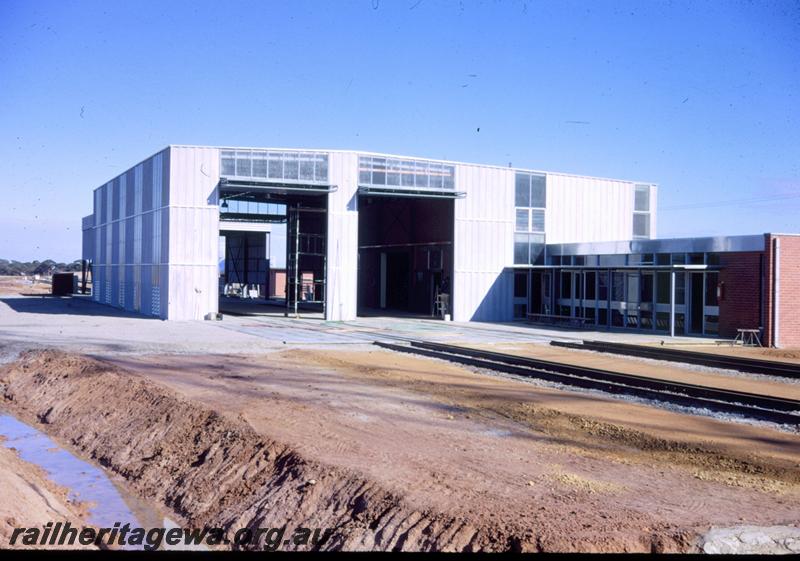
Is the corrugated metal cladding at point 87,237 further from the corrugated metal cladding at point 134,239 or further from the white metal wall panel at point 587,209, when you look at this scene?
the white metal wall panel at point 587,209

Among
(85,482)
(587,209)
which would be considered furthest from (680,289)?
(85,482)

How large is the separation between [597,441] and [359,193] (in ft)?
92.7

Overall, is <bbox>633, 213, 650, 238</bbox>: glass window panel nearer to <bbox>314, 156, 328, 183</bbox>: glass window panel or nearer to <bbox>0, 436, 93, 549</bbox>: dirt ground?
<bbox>314, 156, 328, 183</bbox>: glass window panel

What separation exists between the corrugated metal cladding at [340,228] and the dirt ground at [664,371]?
13.6 meters

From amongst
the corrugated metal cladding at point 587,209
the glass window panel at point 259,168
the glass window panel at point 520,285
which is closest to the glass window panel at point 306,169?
the glass window panel at point 259,168

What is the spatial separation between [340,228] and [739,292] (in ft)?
62.0

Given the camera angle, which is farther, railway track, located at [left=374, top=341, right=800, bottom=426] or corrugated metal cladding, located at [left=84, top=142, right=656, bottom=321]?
corrugated metal cladding, located at [left=84, top=142, right=656, bottom=321]

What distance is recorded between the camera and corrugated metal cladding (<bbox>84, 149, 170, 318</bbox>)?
37.6 m

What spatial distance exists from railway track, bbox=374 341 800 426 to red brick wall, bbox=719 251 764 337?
1169cm

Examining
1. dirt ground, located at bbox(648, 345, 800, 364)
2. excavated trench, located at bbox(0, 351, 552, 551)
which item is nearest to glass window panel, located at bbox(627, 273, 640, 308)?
dirt ground, located at bbox(648, 345, 800, 364)

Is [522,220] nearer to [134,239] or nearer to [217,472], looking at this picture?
[134,239]

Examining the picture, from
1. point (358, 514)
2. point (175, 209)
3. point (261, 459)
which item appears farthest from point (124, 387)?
point (175, 209)

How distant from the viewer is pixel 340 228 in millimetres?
37812

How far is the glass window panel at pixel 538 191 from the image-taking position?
4169 centimetres
